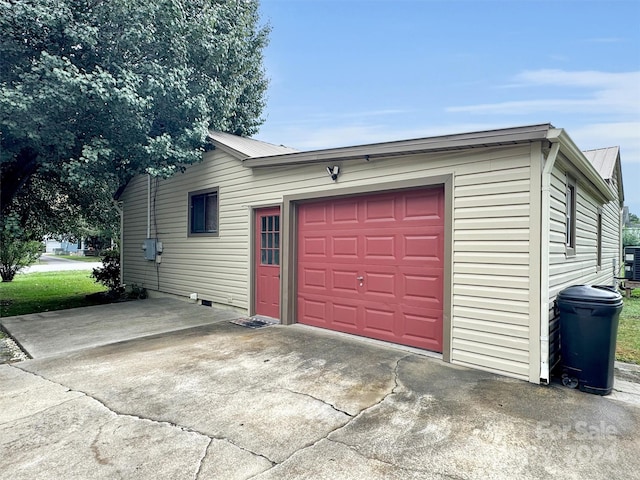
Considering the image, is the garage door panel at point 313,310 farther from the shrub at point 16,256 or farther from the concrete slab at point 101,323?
the shrub at point 16,256

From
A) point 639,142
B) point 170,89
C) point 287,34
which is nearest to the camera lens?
point 170,89

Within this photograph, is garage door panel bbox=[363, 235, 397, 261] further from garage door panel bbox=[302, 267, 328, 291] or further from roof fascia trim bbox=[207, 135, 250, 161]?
roof fascia trim bbox=[207, 135, 250, 161]

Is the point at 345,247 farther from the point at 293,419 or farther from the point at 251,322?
the point at 293,419

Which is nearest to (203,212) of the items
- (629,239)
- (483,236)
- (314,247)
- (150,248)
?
(150,248)

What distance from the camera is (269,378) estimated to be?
3.79m

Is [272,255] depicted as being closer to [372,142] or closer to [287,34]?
[372,142]

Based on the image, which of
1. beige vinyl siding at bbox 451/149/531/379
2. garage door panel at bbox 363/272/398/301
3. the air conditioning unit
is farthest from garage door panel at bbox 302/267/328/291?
the air conditioning unit

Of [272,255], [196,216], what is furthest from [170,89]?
[272,255]

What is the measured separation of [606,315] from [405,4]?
32.1ft

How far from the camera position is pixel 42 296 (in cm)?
1093

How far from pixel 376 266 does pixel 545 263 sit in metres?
2.16

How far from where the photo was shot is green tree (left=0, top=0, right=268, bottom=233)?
18.9 feet

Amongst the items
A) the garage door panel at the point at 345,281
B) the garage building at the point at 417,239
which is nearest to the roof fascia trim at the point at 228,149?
the garage building at the point at 417,239

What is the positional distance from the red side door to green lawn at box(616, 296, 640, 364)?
5295mm
